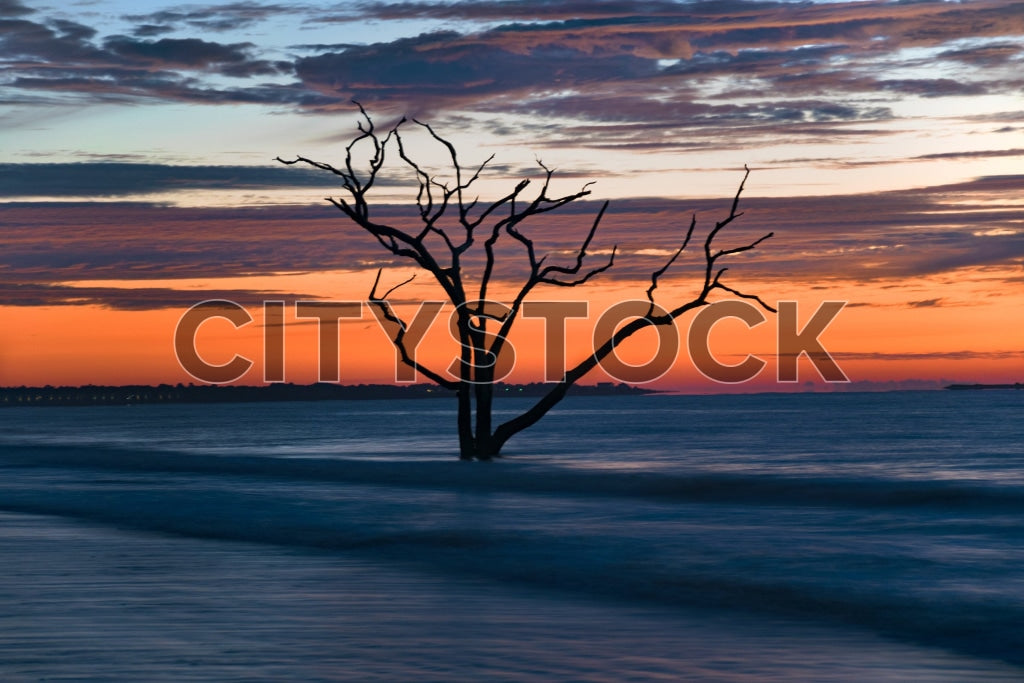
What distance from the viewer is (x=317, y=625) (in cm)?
892

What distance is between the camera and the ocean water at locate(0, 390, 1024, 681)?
785 centimetres

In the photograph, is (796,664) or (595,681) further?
(796,664)

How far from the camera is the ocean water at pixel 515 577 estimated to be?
785 centimetres

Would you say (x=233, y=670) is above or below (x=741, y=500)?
above

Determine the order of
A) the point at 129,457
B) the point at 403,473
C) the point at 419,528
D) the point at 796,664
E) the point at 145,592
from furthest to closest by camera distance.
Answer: the point at 129,457 < the point at 403,473 < the point at 419,528 < the point at 145,592 < the point at 796,664

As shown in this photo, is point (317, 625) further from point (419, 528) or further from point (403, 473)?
point (403, 473)

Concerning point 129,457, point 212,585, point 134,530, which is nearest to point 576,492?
point 134,530

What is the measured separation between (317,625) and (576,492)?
1401 cm

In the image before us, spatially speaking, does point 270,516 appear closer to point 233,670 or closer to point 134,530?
point 134,530

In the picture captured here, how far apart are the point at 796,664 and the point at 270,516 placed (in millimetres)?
11714

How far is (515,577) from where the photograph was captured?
12.4m

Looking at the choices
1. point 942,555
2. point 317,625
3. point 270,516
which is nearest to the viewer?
point 317,625

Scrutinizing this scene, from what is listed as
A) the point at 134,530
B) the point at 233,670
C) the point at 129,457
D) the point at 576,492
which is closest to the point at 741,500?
the point at 576,492

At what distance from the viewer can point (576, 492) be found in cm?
2267
